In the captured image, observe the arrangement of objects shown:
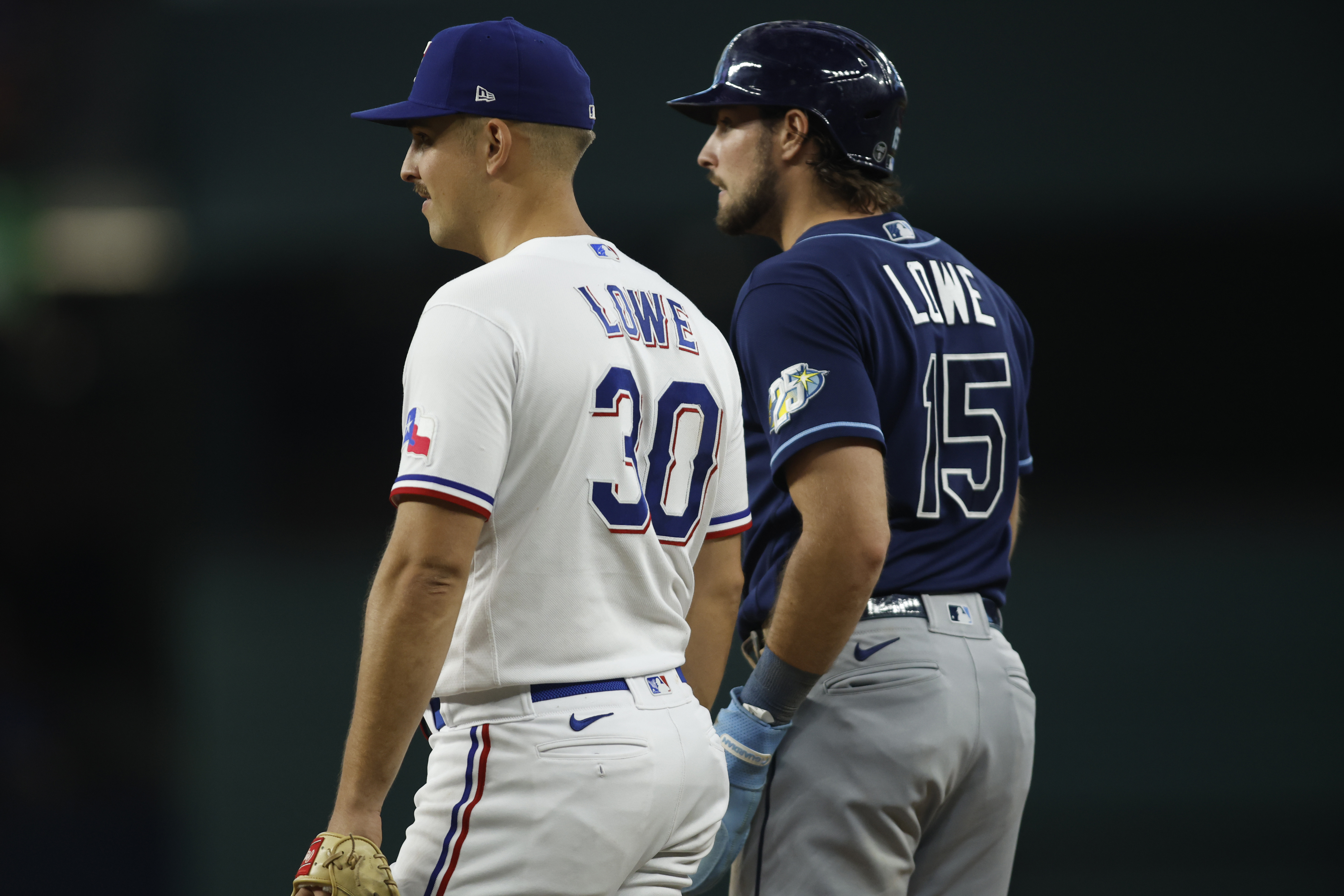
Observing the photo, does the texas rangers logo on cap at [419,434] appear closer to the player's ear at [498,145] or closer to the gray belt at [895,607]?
the player's ear at [498,145]

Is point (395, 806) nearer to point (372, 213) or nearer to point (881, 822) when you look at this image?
point (372, 213)

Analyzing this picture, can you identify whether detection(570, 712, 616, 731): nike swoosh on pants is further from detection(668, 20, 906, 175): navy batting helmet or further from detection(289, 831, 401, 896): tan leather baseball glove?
→ detection(668, 20, 906, 175): navy batting helmet

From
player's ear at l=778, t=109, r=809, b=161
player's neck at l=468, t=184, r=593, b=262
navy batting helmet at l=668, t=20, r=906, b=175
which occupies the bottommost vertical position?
player's neck at l=468, t=184, r=593, b=262

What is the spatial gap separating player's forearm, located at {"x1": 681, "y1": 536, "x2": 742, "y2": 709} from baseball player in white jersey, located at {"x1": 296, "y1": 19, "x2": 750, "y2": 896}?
16 centimetres

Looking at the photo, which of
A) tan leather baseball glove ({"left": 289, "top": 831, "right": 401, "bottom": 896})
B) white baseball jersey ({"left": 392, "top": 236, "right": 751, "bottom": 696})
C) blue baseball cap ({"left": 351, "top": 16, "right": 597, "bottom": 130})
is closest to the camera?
tan leather baseball glove ({"left": 289, "top": 831, "right": 401, "bottom": 896})

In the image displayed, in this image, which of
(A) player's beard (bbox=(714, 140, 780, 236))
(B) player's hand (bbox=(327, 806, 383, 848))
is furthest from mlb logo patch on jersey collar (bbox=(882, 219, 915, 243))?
(B) player's hand (bbox=(327, 806, 383, 848))

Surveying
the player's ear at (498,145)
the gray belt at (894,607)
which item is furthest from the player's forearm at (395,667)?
the gray belt at (894,607)

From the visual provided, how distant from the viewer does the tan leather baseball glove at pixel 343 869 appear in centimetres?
167

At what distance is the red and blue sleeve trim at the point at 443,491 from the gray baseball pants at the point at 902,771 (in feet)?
2.76

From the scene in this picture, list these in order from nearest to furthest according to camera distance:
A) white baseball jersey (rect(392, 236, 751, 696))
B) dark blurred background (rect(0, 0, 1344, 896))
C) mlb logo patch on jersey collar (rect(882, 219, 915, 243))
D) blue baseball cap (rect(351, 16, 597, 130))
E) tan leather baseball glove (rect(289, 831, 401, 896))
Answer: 1. tan leather baseball glove (rect(289, 831, 401, 896))
2. white baseball jersey (rect(392, 236, 751, 696))
3. blue baseball cap (rect(351, 16, 597, 130))
4. mlb logo patch on jersey collar (rect(882, 219, 915, 243))
5. dark blurred background (rect(0, 0, 1344, 896))

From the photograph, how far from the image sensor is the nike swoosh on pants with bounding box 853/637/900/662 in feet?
7.68

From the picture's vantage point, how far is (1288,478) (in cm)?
639

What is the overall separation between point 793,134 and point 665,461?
35.9 inches

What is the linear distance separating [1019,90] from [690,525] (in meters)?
4.84
